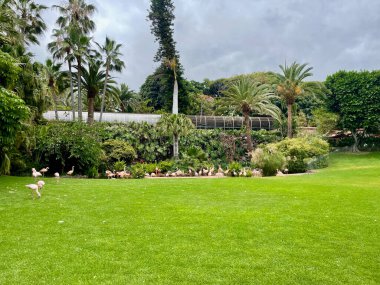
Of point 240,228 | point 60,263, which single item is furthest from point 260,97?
point 60,263

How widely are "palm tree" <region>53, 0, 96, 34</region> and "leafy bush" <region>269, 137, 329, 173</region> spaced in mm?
19053

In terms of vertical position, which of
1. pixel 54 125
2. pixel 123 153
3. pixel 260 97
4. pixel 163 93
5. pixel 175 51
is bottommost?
pixel 123 153

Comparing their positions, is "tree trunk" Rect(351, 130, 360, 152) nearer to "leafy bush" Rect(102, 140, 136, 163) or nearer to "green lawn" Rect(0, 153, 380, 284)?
"leafy bush" Rect(102, 140, 136, 163)

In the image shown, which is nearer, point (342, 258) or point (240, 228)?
point (342, 258)

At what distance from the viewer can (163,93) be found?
45.3 metres

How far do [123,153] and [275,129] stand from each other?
19946 mm

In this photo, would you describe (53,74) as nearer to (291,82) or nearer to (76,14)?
(76,14)

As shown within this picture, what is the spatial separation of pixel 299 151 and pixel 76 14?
70.1 ft

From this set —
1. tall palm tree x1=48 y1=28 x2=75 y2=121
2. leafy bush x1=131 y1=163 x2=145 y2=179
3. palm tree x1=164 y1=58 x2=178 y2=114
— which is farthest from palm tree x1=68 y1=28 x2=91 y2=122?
palm tree x1=164 y1=58 x2=178 y2=114

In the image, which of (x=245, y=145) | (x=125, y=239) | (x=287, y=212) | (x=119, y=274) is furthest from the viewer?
(x=245, y=145)

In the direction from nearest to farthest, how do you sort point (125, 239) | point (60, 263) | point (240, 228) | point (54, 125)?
1. point (60, 263)
2. point (125, 239)
3. point (240, 228)
4. point (54, 125)

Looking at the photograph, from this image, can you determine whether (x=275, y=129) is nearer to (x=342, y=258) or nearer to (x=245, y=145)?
(x=245, y=145)

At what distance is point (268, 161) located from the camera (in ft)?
72.0

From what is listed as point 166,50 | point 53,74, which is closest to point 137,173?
point 53,74
